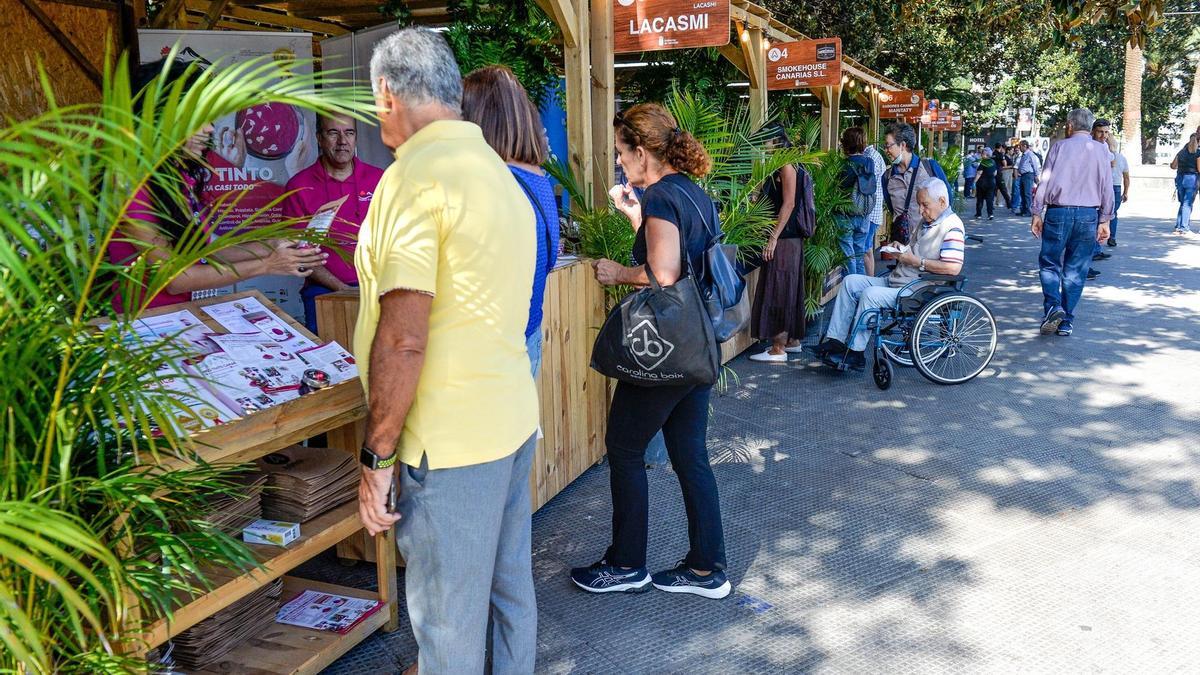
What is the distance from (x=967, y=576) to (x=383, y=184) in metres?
2.92

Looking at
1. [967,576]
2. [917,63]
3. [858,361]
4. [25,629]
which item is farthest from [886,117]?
[25,629]

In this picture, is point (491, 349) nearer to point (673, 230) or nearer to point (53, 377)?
point (53, 377)

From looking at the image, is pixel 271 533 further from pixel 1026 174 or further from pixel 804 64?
pixel 1026 174

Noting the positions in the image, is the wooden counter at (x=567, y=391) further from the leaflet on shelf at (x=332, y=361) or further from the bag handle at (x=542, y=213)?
the bag handle at (x=542, y=213)

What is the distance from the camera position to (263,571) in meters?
2.16

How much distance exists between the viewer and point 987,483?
4773mm

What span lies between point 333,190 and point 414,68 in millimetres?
2508

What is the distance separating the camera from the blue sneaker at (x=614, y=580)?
361 centimetres

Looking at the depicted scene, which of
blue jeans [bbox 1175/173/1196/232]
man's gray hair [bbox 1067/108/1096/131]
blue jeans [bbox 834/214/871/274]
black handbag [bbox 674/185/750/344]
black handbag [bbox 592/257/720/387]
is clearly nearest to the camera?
black handbag [bbox 592/257/720/387]

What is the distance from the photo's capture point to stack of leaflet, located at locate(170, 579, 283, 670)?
2777 millimetres

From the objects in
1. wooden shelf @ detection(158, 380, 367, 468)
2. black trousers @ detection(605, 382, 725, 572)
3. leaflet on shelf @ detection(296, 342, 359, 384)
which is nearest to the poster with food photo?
leaflet on shelf @ detection(296, 342, 359, 384)

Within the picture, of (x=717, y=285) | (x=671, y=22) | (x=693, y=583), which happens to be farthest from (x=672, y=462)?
(x=671, y=22)

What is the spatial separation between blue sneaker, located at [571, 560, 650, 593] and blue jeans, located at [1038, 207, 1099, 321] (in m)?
5.99

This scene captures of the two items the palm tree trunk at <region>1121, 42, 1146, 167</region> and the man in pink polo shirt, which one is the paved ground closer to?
the man in pink polo shirt
